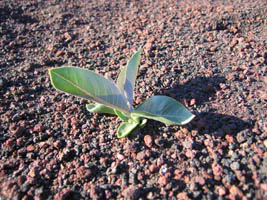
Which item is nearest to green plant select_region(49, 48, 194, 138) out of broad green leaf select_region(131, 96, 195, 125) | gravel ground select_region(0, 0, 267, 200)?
broad green leaf select_region(131, 96, 195, 125)

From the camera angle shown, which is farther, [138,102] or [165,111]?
[138,102]

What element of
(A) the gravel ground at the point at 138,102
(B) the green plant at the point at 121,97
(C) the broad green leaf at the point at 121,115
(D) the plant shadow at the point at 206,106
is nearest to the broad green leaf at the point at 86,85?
(B) the green plant at the point at 121,97

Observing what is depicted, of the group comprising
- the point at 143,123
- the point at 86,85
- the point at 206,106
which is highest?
the point at 86,85

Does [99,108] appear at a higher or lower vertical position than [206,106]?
higher

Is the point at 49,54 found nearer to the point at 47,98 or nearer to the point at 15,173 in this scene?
the point at 47,98

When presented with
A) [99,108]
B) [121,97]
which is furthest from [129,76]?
[99,108]

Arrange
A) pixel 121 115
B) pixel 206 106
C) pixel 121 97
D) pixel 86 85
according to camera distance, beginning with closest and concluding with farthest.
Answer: pixel 86 85 → pixel 121 97 → pixel 121 115 → pixel 206 106

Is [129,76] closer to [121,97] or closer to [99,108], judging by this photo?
[121,97]
